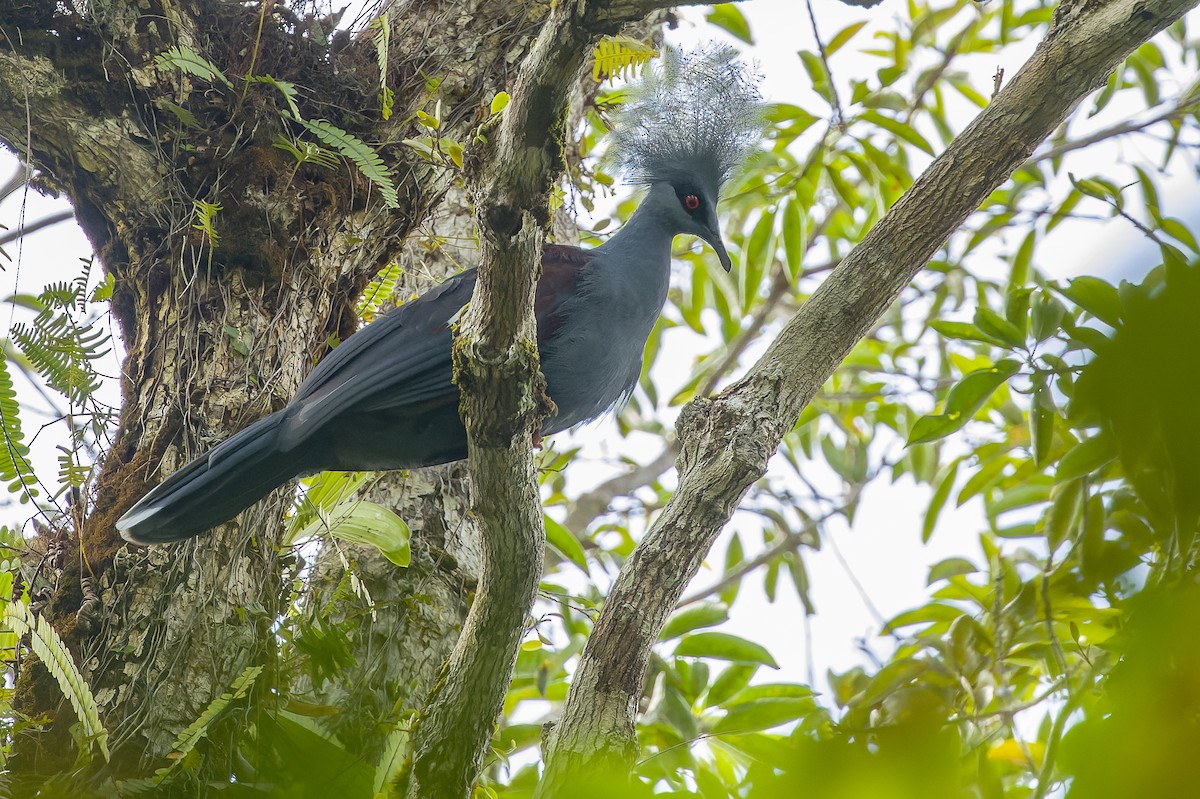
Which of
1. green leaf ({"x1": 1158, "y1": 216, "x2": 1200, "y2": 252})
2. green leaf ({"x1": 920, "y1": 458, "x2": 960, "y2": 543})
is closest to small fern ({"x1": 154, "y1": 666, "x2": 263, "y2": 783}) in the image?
green leaf ({"x1": 1158, "y1": 216, "x2": 1200, "y2": 252})

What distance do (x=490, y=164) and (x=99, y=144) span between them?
57.4 inches

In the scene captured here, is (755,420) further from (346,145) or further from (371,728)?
(346,145)

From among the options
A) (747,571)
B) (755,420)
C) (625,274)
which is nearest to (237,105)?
(625,274)

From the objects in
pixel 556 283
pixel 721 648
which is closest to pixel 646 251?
pixel 556 283

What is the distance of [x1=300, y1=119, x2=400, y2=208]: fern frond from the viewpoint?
2.71 m

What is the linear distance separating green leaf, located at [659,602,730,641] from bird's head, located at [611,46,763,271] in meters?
1.13

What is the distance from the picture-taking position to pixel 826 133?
3.62m

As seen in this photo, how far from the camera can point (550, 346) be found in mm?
2680

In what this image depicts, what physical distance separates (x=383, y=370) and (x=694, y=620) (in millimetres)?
1289

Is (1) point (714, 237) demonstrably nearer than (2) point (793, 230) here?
Yes

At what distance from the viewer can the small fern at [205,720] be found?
2094mm

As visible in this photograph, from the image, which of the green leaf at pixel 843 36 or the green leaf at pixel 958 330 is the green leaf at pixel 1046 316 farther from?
the green leaf at pixel 843 36

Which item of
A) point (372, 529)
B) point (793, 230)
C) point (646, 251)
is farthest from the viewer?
point (793, 230)

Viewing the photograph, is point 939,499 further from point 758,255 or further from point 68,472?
point 68,472
